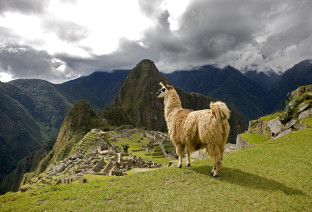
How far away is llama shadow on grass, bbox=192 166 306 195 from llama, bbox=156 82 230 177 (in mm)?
417

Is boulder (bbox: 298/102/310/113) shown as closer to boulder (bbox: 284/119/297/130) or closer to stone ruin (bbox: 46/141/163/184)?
boulder (bbox: 284/119/297/130)

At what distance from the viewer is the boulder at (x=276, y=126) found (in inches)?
512

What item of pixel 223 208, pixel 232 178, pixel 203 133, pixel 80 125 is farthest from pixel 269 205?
pixel 80 125

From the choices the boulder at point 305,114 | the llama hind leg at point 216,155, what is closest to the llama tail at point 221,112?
the llama hind leg at point 216,155

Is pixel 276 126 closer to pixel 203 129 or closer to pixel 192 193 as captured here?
pixel 203 129

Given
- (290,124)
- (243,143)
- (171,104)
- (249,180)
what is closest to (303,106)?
(290,124)

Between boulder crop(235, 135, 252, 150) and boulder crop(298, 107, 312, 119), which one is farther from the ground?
boulder crop(298, 107, 312, 119)

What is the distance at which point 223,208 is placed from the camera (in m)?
3.81

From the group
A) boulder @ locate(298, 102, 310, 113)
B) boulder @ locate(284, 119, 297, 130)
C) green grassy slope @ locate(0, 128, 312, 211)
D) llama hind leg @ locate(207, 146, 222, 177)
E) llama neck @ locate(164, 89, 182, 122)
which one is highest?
boulder @ locate(298, 102, 310, 113)

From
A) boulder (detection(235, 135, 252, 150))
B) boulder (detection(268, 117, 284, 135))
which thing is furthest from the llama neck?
boulder (detection(268, 117, 284, 135))

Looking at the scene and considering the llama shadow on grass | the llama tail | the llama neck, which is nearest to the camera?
the llama shadow on grass

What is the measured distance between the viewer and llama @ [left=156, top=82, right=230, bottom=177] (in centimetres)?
547

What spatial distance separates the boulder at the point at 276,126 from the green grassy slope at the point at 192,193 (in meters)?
7.14

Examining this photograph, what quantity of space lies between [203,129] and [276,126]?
10888 millimetres
